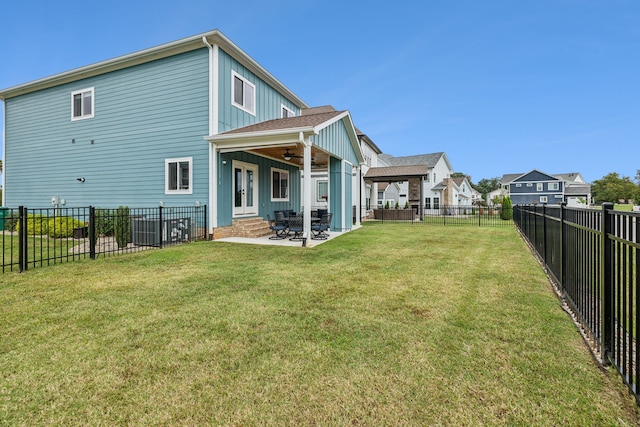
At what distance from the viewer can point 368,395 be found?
6.78 ft

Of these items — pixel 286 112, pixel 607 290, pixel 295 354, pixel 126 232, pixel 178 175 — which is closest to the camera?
pixel 607 290

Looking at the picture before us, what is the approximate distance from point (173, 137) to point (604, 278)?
462 inches

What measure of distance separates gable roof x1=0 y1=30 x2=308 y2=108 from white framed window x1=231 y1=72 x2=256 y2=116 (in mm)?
615

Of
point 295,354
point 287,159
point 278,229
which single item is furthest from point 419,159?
point 295,354

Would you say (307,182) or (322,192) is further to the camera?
(322,192)

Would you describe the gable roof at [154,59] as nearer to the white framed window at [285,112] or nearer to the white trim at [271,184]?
the white framed window at [285,112]

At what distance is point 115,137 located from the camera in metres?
11.8

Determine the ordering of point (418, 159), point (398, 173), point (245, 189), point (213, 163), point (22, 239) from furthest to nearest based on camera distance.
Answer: point (418, 159)
point (398, 173)
point (245, 189)
point (213, 163)
point (22, 239)

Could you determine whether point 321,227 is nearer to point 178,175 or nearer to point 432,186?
point 178,175

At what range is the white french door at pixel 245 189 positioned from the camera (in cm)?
1126

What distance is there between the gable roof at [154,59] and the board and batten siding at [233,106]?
234 millimetres

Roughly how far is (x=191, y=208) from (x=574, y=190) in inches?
2689

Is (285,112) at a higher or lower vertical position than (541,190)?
higher

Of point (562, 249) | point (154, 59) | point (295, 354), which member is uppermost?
point (154, 59)
